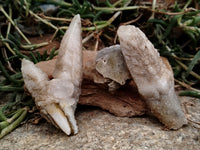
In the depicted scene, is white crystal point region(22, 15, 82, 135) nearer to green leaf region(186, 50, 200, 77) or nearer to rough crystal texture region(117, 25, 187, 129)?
rough crystal texture region(117, 25, 187, 129)

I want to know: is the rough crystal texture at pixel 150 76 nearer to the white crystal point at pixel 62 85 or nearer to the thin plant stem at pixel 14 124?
the white crystal point at pixel 62 85

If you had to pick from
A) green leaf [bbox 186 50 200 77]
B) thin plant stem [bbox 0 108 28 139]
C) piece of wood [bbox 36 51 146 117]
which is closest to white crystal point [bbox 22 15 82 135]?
piece of wood [bbox 36 51 146 117]

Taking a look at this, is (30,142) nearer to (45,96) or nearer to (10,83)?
(45,96)

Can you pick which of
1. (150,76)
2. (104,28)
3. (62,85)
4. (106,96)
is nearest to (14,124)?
(62,85)

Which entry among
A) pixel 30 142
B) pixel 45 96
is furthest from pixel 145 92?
pixel 30 142

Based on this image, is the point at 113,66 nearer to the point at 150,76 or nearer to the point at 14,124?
the point at 150,76
